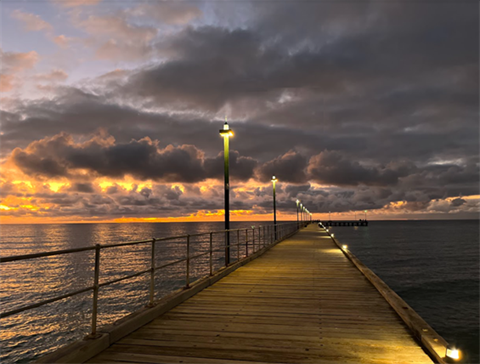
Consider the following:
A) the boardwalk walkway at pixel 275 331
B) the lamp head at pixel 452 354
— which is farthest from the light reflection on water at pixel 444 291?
the lamp head at pixel 452 354

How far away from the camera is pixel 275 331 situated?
212 inches

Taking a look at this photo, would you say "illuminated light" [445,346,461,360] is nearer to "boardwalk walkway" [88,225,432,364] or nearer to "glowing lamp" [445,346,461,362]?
"glowing lamp" [445,346,461,362]

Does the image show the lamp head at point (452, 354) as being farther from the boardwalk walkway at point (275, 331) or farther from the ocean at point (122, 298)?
the ocean at point (122, 298)

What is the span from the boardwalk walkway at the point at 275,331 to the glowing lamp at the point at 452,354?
0.36 m

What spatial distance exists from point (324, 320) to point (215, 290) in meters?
3.18

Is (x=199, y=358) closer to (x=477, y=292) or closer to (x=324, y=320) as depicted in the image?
(x=324, y=320)

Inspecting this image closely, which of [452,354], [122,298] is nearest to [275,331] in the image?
[452,354]

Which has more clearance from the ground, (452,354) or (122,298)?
(452,354)

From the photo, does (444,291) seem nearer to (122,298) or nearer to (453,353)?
(122,298)

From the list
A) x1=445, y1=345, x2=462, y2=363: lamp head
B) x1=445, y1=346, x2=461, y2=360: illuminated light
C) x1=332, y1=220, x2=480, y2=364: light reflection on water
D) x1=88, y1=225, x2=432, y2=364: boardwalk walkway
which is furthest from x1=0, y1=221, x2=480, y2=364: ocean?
x1=445, y1=346, x2=461, y2=360: illuminated light

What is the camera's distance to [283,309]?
674cm

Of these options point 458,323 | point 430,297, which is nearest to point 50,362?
point 458,323

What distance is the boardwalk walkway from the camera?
4.40m

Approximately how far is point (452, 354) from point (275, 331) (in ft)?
7.57
